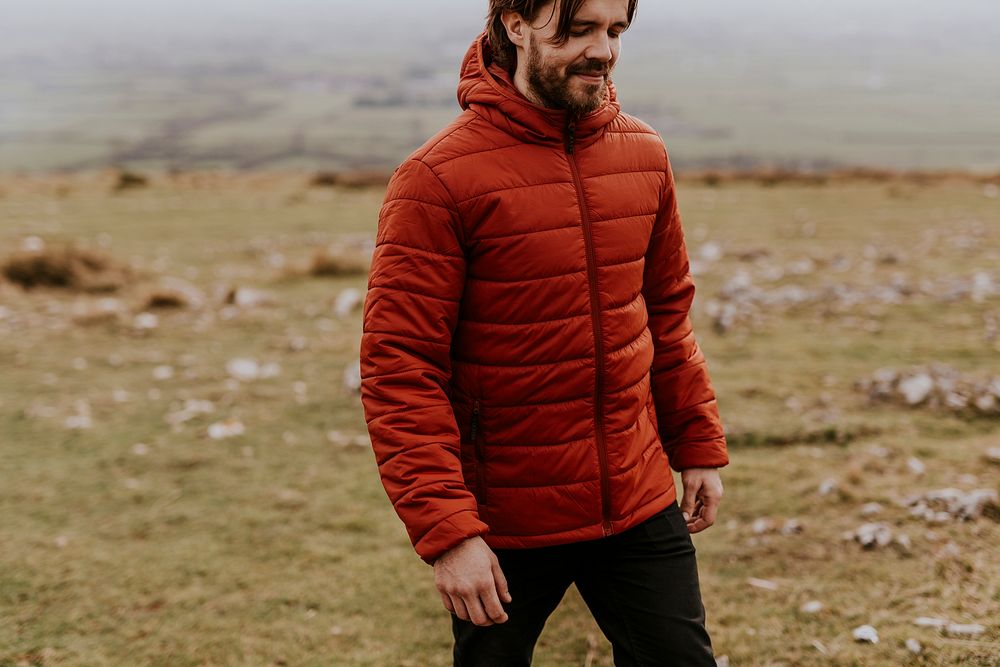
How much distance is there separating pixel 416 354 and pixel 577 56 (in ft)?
3.08

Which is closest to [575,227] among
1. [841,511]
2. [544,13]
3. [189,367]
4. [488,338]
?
[488,338]

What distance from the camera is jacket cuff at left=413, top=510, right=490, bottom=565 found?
81.6 inches

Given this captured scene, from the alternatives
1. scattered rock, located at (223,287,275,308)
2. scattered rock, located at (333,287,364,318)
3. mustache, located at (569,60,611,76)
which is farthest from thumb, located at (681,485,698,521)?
scattered rock, located at (223,287,275,308)

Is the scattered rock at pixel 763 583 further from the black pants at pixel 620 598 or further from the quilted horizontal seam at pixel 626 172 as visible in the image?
the quilted horizontal seam at pixel 626 172

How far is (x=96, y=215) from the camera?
16.2 meters

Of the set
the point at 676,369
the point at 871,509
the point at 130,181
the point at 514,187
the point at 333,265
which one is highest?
the point at 514,187

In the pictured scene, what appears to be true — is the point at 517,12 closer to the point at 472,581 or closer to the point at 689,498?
the point at 472,581

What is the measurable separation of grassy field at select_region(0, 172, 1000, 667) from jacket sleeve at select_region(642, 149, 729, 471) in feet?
4.33

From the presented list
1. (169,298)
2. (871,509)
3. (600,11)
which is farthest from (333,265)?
(600,11)

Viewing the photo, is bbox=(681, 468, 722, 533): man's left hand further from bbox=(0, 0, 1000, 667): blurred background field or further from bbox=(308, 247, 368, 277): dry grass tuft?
bbox=(308, 247, 368, 277): dry grass tuft

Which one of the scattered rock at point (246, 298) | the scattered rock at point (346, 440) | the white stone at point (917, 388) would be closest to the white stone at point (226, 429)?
the scattered rock at point (346, 440)

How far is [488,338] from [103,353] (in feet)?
23.5

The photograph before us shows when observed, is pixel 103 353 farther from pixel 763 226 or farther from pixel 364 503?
pixel 763 226

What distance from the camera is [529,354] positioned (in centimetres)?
231
